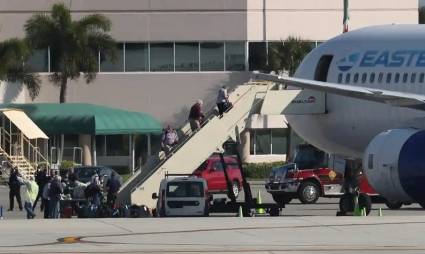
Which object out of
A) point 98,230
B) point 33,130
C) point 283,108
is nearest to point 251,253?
point 98,230

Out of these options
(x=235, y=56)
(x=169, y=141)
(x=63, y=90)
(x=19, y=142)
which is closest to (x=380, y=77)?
(x=169, y=141)

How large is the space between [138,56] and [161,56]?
1226 mm

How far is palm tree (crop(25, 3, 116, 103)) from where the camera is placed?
76.3 metres

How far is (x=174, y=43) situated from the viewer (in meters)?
77.6

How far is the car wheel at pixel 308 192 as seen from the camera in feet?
155

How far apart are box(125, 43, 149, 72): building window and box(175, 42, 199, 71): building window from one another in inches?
64.8

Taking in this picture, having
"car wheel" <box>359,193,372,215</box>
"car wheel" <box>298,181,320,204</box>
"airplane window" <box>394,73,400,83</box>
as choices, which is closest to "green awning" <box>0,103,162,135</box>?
"car wheel" <box>298,181,320,204</box>

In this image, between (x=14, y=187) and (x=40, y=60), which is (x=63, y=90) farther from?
(x=14, y=187)

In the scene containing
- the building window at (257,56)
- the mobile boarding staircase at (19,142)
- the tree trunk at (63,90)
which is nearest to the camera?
the mobile boarding staircase at (19,142)

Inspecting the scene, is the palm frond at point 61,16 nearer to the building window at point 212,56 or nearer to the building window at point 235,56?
the building window at point 212,56

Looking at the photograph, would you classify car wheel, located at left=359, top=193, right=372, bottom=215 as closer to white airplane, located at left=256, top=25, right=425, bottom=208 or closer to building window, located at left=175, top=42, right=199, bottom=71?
white airplane, located at left=256, top=25, right=425, bottom=208

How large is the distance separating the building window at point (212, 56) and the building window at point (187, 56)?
15.5 inches

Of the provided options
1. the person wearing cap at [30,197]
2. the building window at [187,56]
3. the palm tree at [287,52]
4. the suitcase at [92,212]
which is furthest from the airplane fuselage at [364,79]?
the palm tree at [287,52]

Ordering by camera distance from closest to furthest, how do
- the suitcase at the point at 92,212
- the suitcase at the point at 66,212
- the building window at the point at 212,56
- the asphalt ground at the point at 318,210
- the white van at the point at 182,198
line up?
1. the white van at the point at 182,198
2. the suitcase at the point at 92,212
3. the suitcase at the point at 66,212
4. the asphalt ground at the point at 318,210
5. the building window at the point at 212,56
